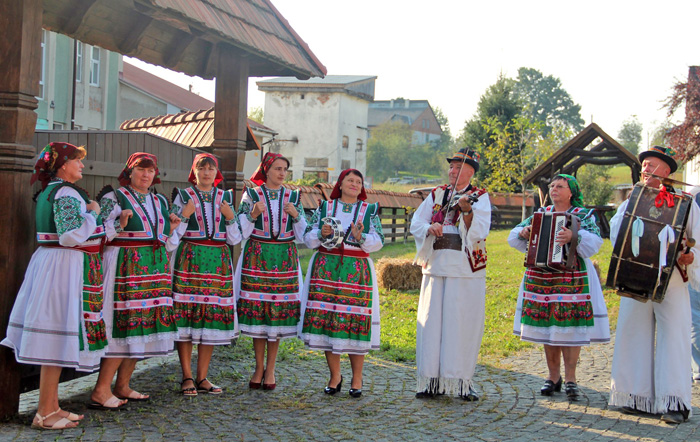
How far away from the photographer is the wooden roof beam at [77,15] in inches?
237

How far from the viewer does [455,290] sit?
6.31m

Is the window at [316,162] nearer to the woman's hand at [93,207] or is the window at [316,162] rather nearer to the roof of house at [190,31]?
the roof of house at [190,31]

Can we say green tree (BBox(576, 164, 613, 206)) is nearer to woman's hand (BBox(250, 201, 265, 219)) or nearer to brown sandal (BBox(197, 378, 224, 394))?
woman's hand (BBox(250, 201, 265, 219))

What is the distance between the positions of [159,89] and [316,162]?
16887 millimetres

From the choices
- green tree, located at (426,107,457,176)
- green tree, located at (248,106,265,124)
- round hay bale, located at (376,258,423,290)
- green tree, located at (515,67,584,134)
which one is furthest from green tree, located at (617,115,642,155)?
round hay bale, located at (376,258,423,290)

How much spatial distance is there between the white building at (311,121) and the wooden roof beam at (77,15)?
4157 cm

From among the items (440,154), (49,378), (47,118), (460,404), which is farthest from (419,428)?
(440,154)

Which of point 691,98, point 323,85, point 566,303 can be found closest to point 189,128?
point 566,303

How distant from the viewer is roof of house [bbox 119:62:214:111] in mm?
30750

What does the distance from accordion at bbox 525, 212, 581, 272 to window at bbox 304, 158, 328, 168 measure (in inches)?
1679

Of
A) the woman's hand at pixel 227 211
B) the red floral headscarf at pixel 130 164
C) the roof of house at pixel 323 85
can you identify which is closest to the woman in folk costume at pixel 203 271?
the woman's hand at pixel 227 211

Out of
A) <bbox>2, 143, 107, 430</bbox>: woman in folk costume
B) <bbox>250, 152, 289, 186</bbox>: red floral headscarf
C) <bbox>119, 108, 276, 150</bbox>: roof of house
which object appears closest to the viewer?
<bbox>2, 143, 107, 430</bbox>: woman in folk costume

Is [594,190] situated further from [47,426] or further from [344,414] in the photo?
[47,426]

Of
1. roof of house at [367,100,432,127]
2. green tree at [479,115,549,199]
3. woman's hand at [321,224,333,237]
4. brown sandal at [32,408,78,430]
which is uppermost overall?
roof of house at [367,100,432,127]
